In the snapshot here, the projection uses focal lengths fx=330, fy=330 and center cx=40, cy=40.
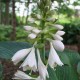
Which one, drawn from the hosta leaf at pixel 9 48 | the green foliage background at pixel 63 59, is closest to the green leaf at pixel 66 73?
the green foliage background at pixel 63 59

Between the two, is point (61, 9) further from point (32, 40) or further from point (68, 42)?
point (32, 40)

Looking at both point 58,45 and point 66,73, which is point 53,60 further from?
point 66,73

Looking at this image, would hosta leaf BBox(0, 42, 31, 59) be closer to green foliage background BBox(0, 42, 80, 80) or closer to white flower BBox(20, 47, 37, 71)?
green foliage background BBox(0, 42, 80, 80)

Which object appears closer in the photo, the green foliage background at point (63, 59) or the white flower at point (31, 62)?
the white flower at point (31, 62)

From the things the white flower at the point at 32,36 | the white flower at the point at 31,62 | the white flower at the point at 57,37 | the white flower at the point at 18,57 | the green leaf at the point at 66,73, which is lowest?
the green leaf at the point at 66,73

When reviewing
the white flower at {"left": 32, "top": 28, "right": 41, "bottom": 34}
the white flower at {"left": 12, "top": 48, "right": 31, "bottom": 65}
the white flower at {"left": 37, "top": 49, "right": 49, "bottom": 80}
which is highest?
the white flower at {"left": 32, "top": 28, "right": 41, "bottom": 34}

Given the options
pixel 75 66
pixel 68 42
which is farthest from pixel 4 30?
pixel 75 66

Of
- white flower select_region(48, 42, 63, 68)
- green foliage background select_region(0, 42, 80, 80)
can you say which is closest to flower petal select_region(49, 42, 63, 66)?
white flower select_region(48, 42, 63, 68)

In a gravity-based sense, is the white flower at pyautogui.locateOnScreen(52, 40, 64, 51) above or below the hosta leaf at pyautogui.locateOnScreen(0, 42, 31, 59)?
above

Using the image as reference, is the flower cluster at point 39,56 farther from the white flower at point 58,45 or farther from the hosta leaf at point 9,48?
the hosta leaf at point 9,48

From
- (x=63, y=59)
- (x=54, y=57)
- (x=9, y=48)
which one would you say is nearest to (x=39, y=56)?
(x=54, y=57)

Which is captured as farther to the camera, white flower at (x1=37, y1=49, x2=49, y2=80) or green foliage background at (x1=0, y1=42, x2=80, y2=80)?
green foliage background at (x1=0, y1=42, x2=80, y2=80)
